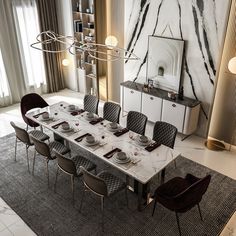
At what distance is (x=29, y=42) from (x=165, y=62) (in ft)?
13.8

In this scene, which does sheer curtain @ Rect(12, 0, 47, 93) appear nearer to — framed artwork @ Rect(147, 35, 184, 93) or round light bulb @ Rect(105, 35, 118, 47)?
round light bulb @ Rect(105, 35, 118, 47)

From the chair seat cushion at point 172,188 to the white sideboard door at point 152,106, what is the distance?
2.50 metres

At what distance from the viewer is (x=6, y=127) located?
271 inches

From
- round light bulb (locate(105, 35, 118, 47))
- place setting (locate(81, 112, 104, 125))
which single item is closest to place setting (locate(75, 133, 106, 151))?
place setting (locate(81, 112, 104, 125))

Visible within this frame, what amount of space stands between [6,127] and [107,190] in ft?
13.5

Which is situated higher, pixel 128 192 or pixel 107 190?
pixel 107 190

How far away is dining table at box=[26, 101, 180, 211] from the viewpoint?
13.2ft

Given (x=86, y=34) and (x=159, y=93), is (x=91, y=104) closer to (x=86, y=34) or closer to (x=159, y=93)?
(x=159, y=93)

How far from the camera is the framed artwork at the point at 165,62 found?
20.0ft

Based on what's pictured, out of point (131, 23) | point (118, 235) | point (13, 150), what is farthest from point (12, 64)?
point (118, 235)

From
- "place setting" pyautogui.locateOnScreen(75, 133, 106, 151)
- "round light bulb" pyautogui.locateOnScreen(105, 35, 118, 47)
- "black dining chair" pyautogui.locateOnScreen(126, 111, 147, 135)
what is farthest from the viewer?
"round light bulb" pyautogui.locateOnScreen(105, 35, 118, 47)

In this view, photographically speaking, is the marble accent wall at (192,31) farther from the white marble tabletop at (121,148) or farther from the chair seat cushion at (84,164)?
the chair seat cushion at (84,164)

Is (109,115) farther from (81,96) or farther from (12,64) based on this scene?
(12,64)

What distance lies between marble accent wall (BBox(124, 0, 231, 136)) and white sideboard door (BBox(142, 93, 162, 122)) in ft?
2.28
